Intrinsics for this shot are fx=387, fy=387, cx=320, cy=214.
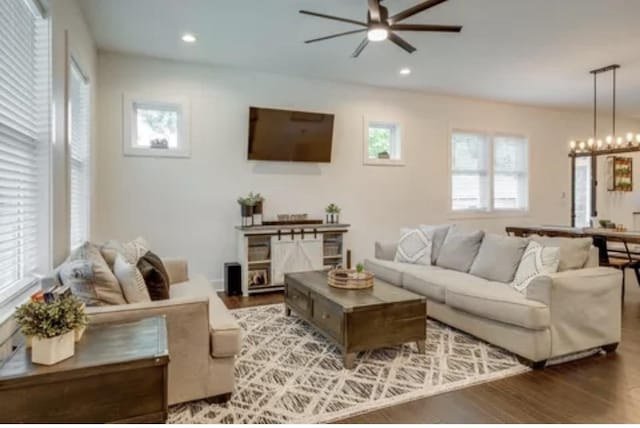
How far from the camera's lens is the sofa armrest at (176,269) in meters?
3.64

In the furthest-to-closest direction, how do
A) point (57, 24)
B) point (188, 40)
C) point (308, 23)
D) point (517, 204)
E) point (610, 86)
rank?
point (517, 204) < point (610, 86) < point (188, 40) < point (308, 23) < point (57, 24)

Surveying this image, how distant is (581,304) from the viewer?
294 centimetres

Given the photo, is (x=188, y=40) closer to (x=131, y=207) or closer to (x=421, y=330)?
(x=131, y=207)

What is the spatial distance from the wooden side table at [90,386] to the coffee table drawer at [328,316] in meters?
1.55

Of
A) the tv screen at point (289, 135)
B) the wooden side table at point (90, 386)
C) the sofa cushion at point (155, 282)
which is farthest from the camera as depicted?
the tv screen at point (289, 135)

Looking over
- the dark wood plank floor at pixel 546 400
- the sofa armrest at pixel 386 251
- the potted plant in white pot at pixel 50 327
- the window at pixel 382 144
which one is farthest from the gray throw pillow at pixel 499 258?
the potted plant in white pot at pixel 50 327

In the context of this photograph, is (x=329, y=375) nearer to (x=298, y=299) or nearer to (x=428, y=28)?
(x=298, y=299)

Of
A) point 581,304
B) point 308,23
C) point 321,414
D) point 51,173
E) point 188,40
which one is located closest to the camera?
point 321,414

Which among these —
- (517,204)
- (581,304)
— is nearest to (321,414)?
(581,304)

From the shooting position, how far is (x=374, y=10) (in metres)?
2.91

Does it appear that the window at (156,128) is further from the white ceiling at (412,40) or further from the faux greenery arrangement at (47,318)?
the faux greenery arrangement at (47,318)

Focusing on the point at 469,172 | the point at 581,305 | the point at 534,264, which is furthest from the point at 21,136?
the point at 469,172

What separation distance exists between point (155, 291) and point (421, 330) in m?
1.97

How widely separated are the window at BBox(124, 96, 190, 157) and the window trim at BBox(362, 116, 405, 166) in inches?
104
